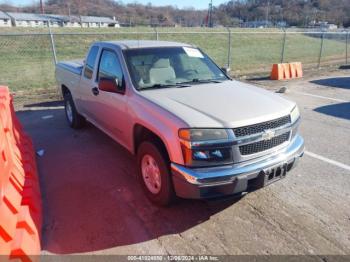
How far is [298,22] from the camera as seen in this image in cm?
7369

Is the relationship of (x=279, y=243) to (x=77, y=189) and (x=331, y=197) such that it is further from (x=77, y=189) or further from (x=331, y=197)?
(x=77, y=189)

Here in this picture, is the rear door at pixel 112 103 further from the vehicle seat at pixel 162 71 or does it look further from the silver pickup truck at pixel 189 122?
the vehicle seat at pixel 162 71

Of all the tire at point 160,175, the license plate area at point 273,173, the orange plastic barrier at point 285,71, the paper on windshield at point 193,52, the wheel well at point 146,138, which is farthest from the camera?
the orange plastic barrier at point 285,71

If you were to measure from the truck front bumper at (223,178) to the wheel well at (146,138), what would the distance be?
0.36 m

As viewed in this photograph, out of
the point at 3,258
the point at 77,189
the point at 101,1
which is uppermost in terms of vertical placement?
the point at 101,1

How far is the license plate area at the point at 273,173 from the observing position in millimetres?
3301

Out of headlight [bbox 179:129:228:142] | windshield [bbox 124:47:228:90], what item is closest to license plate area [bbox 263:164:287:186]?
headlight [bbox 179:129:228:142]

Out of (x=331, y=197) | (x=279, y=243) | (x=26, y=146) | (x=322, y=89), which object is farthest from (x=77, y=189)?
(x=322, y=89)

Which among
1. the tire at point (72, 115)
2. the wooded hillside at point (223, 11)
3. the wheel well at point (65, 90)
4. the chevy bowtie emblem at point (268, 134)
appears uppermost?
the wooded hillside at point (223, 11)

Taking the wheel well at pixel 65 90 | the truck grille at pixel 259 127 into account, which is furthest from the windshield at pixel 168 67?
the wheel well at pixel 65 90

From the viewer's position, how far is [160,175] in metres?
3.52

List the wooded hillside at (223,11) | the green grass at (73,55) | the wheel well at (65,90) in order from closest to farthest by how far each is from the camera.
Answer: the wheel well at (65,90) → the green grass at (73,55) → the wooded hillside at (223,11)

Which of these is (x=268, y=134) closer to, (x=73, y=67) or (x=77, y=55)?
(x=73, y=67)

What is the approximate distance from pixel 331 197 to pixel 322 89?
8002 millimetres
